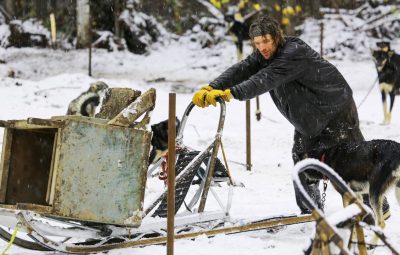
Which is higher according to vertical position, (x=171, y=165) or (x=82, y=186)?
(x=171, y=165)

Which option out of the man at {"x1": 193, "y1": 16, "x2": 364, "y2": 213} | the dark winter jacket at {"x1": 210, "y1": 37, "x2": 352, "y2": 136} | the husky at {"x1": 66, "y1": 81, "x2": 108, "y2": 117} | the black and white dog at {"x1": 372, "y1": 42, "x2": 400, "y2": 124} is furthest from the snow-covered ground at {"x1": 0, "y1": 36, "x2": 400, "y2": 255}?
the husky at {"x1": 66, "y1": 81, "x2": 108, "y2": 117}

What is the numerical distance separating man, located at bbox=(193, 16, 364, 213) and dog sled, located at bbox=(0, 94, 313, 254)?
50 cm

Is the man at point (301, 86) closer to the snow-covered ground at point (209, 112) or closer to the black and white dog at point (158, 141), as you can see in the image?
the snow-covered ground at point (209, 112)

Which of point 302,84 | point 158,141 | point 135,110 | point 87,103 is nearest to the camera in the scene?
point 135,110

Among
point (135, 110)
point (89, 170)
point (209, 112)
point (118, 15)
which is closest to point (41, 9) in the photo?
point (118, 15)

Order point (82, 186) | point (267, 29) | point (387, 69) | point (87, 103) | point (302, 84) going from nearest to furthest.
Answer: point (82, 186), point (267, 29), point (302, 84), point (87, 103), point (387, 69)

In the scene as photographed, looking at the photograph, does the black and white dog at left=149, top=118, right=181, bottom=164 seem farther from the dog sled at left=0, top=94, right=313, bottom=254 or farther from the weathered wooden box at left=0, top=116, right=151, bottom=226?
the weathered wooden box at left=0, top=116, right=151, bottom=226

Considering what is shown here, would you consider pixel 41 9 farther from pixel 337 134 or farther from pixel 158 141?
pixel 337 134

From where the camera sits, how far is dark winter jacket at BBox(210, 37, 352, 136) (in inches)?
173

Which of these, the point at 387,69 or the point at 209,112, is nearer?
the point at 387,69

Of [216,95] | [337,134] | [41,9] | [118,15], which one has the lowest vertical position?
[337,134]

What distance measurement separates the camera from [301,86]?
4613 mm

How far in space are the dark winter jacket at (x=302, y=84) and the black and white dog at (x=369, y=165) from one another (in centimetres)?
26

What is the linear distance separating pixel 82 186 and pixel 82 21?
52.7ft
